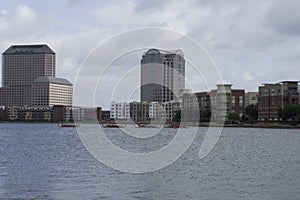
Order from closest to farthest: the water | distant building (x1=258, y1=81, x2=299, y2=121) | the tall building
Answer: the water < the tall building < distant building (x1=258, y1=81, x2=299, y2=121)

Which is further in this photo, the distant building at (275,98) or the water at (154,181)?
the distant building at (275,98)

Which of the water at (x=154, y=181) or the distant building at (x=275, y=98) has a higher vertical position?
the distant building at (x=275, y=98)

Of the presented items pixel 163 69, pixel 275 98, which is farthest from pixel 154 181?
pixel 275 98

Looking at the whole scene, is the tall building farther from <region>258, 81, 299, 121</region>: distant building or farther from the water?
the water

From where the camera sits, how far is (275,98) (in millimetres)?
176500

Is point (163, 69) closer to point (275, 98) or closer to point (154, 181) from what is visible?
point (275, 98)

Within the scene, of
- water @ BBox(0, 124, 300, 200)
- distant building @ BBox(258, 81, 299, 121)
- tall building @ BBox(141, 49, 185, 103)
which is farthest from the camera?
distant building @ BBox(258, 81, 299, 121)

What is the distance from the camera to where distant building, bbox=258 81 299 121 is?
569 feet

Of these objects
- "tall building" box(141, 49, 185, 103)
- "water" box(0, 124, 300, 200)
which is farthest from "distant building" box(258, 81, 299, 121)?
"water" box(0, 124, 300, 200)

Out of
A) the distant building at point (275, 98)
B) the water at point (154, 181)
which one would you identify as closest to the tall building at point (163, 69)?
the distant building at point (275, 98)

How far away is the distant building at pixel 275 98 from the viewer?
17338 centimetres

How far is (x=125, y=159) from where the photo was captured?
4878 centimetres

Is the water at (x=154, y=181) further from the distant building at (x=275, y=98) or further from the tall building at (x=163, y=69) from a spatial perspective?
the distant building at (x=275, y=98)

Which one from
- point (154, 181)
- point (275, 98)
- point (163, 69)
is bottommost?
point (154, 181)
